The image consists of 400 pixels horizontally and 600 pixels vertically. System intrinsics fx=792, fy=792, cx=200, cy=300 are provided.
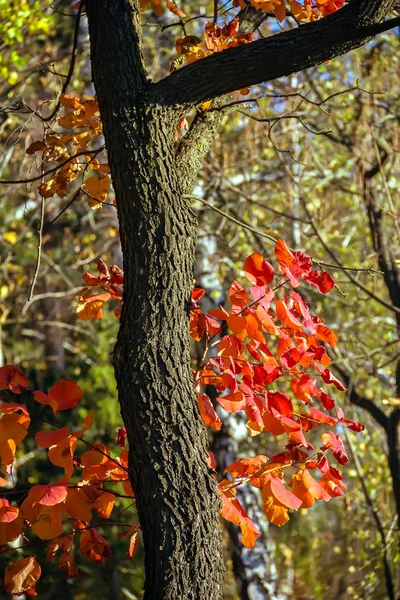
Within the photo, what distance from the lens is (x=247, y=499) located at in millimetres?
5082

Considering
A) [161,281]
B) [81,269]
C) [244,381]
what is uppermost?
[81,269]

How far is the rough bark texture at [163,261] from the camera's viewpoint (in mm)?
2014

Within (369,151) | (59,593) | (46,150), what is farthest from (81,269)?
(46,150)

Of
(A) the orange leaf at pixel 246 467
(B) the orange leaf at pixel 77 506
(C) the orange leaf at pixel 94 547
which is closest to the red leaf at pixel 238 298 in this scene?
(A) the orange leaf at pixel 246 467

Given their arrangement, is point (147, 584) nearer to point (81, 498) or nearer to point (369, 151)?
point (81, 498)

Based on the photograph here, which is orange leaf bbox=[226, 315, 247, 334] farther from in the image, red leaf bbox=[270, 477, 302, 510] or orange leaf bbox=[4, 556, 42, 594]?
orange leaf bbox=[4, 556, 42, 594]

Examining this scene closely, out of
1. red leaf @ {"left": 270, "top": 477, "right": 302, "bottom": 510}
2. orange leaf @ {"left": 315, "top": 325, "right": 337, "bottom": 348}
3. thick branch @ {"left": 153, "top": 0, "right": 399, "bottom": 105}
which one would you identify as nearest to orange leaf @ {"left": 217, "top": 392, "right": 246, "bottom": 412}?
red leaf @ {"left": 270, "top": 477, "right": 302, "bottom": 510}

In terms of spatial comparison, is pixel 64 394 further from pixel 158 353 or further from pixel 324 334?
pixel 324 334

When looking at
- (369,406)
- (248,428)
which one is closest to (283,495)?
(248,428)

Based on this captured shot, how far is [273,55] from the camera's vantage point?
2191 mm

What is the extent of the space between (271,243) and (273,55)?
441 cm

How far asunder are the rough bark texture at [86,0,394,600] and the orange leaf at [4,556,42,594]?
1.33ft

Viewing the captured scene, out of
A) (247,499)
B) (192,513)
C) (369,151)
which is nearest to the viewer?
(192,513)

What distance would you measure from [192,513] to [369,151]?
12.9ft
